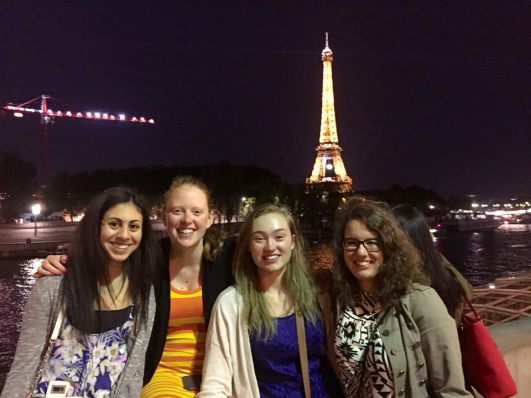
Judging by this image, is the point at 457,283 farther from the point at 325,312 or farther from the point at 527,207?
the point at 527,207

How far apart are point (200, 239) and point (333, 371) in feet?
4.80

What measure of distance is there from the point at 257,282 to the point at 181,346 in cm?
79

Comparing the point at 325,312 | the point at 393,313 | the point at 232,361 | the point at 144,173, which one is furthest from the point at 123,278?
the point at 144,173

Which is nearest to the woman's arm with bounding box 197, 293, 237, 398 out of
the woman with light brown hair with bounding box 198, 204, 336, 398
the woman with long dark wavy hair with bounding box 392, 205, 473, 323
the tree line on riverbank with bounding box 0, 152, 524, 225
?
the woman with light brown hair with bounding box 198, 204, 336, 398

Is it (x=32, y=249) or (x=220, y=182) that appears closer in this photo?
(x=32, y=249)

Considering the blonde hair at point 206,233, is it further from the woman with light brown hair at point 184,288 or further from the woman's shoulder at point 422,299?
the woman's shoulder at point 422,299

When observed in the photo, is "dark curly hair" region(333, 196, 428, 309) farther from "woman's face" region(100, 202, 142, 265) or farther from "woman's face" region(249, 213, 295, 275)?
"woman's face" region(100, 202, 142, 265)

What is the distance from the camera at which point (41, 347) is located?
9.43ft

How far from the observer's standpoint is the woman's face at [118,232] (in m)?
3.17

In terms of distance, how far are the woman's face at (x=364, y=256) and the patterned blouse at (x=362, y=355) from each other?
174 mm

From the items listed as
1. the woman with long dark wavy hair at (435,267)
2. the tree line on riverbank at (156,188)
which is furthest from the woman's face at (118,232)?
the tree line on riverbank at (156,188)

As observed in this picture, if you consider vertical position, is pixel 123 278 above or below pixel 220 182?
below

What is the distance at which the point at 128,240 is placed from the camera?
10.6 feet

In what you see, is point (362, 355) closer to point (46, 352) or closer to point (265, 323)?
point (265, 323)
